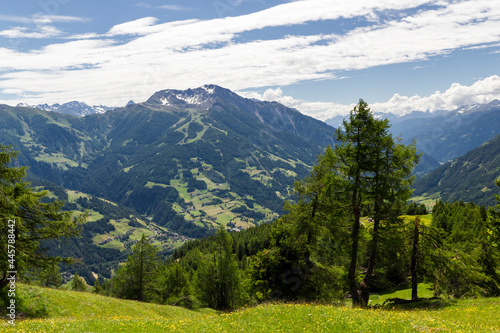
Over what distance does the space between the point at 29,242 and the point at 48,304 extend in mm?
6224

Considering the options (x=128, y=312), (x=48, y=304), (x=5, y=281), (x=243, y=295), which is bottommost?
(x=243, y=295)

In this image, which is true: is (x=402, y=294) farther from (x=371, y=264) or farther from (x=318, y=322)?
(x=318, y=322)

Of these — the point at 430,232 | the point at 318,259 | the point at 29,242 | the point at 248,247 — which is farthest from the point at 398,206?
the point at 248,247

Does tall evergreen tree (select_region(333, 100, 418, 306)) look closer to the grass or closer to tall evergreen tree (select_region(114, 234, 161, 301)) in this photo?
the grass

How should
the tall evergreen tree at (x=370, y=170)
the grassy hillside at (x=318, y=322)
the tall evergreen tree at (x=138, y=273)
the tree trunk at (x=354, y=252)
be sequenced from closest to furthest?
the grassy hillside at (x=318, y=322)
the tall evergreen tree at (x=370, y=170)
the tree trunk at (x=354, y=252)
the tall evergreen tree at (x=138, y=273)

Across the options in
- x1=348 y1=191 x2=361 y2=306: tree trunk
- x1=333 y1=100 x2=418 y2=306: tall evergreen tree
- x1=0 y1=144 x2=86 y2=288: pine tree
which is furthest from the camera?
x1=348 y1=191 x2=361 y2=306: tree trunk

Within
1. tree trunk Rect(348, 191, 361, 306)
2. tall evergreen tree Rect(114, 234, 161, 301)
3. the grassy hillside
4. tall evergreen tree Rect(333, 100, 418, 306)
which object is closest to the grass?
tree trunk Rect(348, 191, 361, 306)

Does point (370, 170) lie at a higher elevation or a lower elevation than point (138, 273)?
higher

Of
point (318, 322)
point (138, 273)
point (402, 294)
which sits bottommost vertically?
point (402, 294)

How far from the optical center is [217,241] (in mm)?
46812

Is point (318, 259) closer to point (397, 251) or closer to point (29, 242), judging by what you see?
point (397, 251)

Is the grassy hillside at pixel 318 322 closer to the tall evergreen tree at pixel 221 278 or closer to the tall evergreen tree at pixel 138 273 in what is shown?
the tall evergreen tree at pixel 221 278

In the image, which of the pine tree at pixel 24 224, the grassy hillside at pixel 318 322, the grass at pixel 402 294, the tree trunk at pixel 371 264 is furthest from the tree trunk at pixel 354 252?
the pine tree at pixel 24 224

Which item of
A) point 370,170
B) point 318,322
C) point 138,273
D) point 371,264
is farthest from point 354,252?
point 138,273
